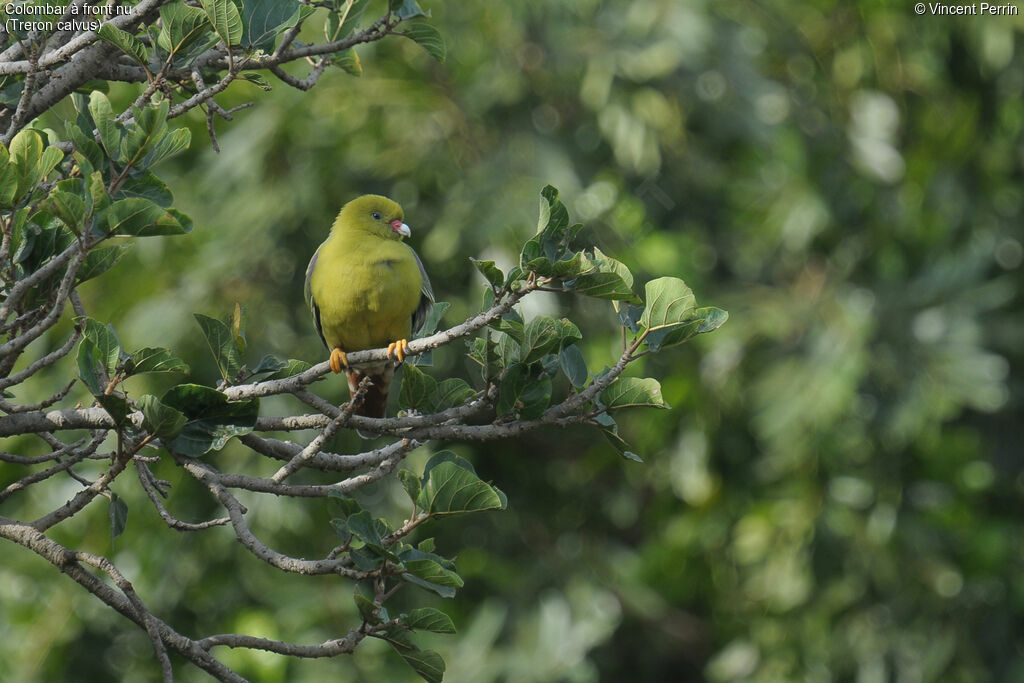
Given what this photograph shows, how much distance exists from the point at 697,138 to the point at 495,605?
3.50 m

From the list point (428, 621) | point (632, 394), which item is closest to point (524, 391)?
point (632, 394)

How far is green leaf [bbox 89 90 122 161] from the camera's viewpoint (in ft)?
7.68

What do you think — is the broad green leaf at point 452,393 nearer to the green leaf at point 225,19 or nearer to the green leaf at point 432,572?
the green leaf at point 432,572

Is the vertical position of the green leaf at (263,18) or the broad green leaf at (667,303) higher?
the green leaf at (263,18)

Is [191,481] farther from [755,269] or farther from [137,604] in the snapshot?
[137,604]

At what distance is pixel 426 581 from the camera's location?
2275mm

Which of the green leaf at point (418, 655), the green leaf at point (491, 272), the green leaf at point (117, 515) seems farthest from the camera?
the green leaf at point (117, 515)

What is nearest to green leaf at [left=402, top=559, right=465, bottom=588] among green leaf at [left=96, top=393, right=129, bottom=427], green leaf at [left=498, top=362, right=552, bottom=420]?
green leaf at [left=498, top=362, right=552, bottom=420]

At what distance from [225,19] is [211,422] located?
0.84 m

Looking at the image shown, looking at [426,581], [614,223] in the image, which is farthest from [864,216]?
[426,581]

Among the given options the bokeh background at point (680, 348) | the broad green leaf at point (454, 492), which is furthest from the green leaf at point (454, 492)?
the bokeh background at point (680, 348)

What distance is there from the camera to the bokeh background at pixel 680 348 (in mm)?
6992

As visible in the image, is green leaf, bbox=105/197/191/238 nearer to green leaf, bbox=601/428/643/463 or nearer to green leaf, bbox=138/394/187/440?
green leaf, bbox=138/394/187/440

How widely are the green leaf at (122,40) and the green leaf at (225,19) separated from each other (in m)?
0.16
